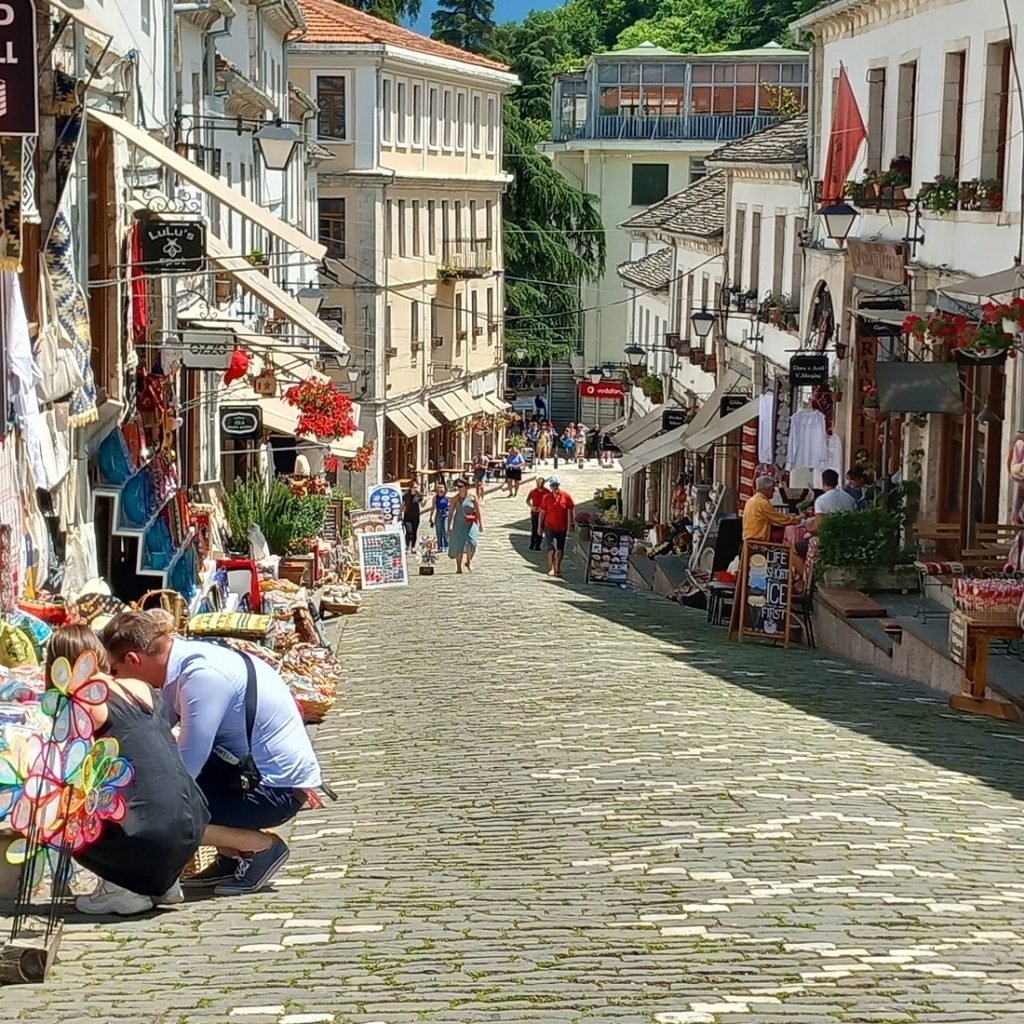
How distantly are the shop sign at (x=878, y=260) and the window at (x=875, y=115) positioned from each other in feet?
3.71

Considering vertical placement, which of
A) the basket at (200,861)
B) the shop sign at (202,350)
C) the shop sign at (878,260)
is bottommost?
the basket at (200,861)

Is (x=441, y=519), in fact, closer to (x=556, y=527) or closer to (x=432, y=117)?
(x=556, y=527)

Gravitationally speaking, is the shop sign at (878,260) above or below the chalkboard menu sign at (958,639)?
above

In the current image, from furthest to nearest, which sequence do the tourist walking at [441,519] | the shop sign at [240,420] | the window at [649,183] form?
the window at [649,183] → the tourist walking at [441,519] → the shop sign at [240,420]

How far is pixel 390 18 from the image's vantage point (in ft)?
245

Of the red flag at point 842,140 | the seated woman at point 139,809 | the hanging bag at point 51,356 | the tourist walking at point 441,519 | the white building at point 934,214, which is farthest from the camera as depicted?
the tourist walking at point 441,519

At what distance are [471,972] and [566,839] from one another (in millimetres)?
2526

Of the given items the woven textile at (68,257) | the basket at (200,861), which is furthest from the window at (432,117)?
the basket at (200,861)

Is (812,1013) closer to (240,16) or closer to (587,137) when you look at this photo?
(240,16)

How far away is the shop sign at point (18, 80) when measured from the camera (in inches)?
402

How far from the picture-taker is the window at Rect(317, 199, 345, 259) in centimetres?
5388

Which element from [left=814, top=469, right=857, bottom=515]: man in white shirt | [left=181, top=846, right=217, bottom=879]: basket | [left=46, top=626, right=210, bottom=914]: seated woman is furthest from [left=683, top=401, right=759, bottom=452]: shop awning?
[left=46, top=626, right=210, bottom=914]: seated woman

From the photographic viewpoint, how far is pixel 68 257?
14.1 m

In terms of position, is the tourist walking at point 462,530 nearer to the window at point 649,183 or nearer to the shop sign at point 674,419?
the shop sign at point 674,419
